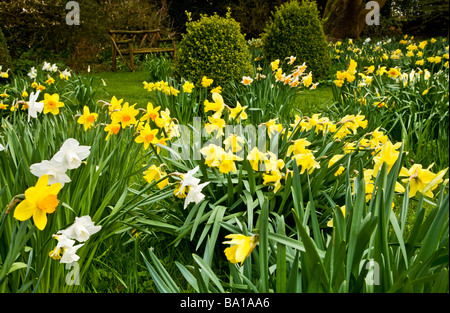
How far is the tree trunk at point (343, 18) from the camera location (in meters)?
12.2

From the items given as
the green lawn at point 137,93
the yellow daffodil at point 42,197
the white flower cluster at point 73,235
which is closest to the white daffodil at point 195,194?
the white flower cluster at point 73,235

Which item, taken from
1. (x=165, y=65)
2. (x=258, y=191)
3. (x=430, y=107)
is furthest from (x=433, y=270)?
(x=165, y=65)

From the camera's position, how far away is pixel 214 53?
14.0ft

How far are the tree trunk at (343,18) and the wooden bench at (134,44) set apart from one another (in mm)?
5095

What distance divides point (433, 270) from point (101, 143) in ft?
4.50

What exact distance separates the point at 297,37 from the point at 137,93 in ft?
8.32

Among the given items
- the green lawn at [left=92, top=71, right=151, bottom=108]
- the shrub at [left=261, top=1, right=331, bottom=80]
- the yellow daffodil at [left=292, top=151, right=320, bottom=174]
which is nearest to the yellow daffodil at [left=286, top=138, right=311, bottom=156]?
the yellow daffodil at [left=292, top=151, right=320, bottom=174]

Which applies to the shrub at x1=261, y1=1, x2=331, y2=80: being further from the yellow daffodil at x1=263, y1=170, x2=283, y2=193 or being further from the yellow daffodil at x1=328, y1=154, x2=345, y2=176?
the yellow daffodil at x1=263, y1=170, x2=283, y2=193

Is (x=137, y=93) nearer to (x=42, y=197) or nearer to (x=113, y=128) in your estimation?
(x=113, y=128)

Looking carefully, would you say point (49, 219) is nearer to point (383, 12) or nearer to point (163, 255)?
point (163, 255)

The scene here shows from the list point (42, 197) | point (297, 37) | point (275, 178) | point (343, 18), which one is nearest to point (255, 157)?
point (275, 178)

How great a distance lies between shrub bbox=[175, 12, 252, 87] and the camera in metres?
4.24

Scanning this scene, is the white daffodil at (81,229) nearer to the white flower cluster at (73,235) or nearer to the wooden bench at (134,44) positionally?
the white flower cluster at (73,235)

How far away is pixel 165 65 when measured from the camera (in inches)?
254
